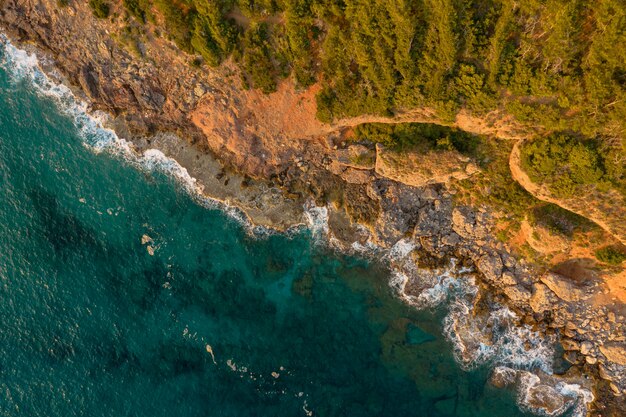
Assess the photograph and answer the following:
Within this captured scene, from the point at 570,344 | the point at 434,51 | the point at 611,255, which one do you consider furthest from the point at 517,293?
the point at 434,51

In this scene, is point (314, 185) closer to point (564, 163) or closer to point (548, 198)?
point (548, 198)

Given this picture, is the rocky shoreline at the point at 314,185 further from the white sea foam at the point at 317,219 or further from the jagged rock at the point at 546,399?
the white sea foam at the point at 317,219

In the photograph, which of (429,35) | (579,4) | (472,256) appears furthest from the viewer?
(472,256)

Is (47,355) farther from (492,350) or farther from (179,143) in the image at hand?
(492,350)

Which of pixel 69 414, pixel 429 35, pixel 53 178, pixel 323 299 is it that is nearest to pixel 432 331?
pixel 323 299

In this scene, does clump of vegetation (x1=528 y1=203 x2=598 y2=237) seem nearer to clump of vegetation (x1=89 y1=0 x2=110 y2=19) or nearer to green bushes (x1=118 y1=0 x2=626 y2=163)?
green bushes (x1=118 y1=0 x2=626 y2=163)

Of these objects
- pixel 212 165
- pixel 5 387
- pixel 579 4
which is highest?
pixel 579 4

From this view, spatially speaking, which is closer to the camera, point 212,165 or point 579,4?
point 579,4

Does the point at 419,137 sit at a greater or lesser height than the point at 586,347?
greater
